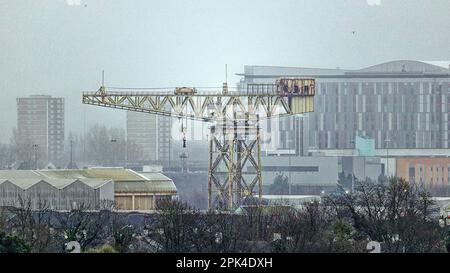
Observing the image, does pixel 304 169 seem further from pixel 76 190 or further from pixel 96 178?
pixel 76 190

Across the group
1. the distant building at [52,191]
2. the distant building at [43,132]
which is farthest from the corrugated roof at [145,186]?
the distant building at [43,132]

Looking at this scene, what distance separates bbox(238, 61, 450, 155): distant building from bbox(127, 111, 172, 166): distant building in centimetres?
410

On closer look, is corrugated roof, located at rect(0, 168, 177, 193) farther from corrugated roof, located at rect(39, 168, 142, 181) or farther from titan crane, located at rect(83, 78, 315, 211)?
titan crane, located at rect(83, 78, 315, 211)

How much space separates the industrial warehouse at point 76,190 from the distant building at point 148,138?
2557 millimetres

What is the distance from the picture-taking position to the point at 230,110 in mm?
18531

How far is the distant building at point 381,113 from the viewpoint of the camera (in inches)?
1000

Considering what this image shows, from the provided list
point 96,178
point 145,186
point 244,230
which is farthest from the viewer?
point 145,186

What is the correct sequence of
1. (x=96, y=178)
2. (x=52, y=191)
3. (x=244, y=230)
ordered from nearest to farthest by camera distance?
(x=244, y=230) < (x=52, y=191) < (x=96, y=178)

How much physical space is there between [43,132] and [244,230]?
7.74 metres

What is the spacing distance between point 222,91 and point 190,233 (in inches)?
343

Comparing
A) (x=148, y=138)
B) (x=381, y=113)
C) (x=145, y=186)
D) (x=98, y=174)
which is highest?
(x=381, y=113)

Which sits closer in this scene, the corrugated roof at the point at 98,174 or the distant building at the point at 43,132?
the corrugated roof at the point at 98,174

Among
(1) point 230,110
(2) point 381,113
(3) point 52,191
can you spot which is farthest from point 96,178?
(2) point 381,113

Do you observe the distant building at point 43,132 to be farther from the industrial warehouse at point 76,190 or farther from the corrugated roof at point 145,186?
the corrugated roof at point 145,186
